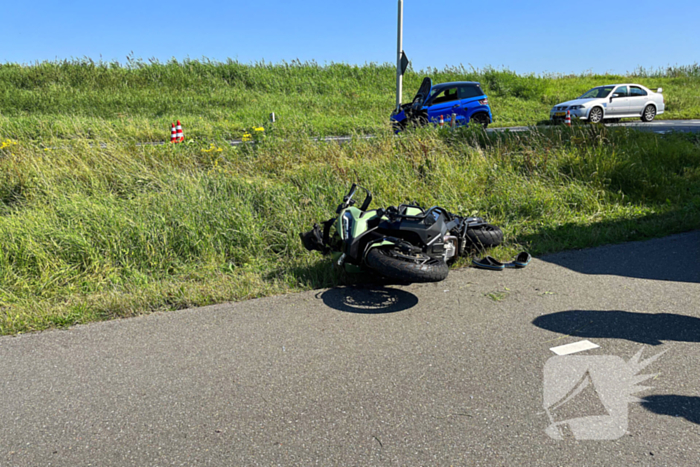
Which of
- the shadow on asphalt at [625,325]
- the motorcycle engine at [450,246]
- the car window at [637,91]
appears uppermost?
the car window at [637,91]

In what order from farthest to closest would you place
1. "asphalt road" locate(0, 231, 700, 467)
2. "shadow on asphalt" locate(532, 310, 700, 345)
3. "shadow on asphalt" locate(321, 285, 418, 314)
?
"shadow on asphalt" locate(321, 285, 418, 314), "shadow on asphalt" locate(532, 310, 700, 345), "asphalt road" locate(0, 231, 700, 467)

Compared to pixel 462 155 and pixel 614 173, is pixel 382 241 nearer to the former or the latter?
pixel 462 155

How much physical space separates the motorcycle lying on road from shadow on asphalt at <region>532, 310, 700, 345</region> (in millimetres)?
920

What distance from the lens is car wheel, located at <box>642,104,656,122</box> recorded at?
64.3 ft

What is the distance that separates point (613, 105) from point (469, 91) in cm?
648

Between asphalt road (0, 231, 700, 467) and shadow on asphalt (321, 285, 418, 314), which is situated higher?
shadow on asphalt (321, 285, 418, 314)

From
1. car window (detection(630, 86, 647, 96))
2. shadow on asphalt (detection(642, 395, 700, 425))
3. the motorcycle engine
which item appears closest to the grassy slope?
the motorcycle engine

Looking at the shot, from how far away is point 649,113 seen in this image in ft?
64.6

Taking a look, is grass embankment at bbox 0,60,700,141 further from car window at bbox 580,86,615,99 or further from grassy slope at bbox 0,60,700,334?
grassy slope at bbox 0,60,700,334

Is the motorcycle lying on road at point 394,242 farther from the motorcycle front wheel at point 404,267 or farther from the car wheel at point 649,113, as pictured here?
the car wheel at point 649,113

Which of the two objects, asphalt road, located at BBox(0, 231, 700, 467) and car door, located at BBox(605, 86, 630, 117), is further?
car door, located at BBox(605, 86, 630, 117)

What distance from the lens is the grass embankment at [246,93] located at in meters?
18.3

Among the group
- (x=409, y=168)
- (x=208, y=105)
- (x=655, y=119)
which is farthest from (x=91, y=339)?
(x=655, y=119)

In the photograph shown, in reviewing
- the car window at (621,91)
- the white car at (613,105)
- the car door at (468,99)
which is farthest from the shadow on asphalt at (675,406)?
the car window at (621,91)
